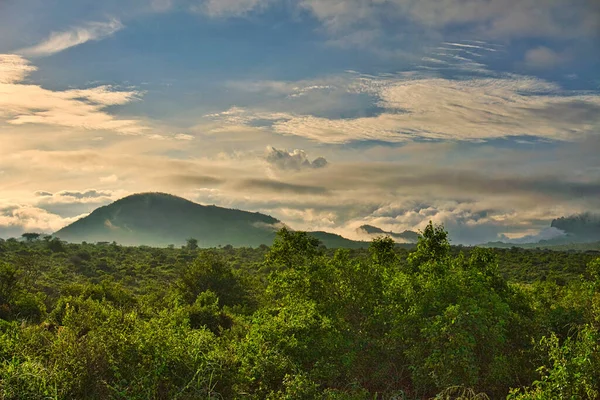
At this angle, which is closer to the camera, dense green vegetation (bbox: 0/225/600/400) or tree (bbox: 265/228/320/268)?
dense green vegetation (bbox: 0/225/600/400)

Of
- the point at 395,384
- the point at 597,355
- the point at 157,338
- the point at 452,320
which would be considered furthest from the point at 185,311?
the point at 597,355

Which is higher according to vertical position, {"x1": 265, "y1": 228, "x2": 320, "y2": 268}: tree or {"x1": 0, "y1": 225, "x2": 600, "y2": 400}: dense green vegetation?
{"x1": 265, "y1": 228, "x2": 320, "y2": 268}: tree

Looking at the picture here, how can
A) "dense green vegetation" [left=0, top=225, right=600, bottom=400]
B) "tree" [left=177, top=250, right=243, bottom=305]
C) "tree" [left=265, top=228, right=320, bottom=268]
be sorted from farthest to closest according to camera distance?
1. "tree" [left=177, top=250, right=243, bottom=305]
2. "tree" [left=265, top=228, right=320, bottom=268]
3. "dense green vegetation" [left=0, top=225, right=600, bottom=400]

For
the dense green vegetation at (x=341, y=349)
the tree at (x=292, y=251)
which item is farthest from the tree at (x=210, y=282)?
the dense green vegetation at (x=341, y=349)

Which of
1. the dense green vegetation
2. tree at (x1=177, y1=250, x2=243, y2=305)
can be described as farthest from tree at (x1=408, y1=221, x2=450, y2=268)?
tree at (x1=177, y1=250, x2=243, y2=305)

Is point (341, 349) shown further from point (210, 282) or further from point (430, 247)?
point (210, 282)

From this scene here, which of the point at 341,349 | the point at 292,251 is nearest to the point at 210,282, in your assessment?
the point at 292,251

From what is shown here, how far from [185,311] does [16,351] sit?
58.8 feet

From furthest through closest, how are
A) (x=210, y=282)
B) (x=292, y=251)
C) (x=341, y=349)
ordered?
1. (x=210, y=282)
2. (x=292, y=251)
3. (x=341, y=349)

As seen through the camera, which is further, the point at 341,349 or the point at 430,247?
the point at 430,247

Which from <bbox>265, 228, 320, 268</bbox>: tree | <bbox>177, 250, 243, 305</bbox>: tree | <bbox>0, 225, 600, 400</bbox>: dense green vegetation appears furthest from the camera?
<bbox>177, 250, 243, 305</bbox>: tree

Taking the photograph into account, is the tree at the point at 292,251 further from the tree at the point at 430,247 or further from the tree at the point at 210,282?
the tree at the point at 210,282

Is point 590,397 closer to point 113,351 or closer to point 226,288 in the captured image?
point 113,351

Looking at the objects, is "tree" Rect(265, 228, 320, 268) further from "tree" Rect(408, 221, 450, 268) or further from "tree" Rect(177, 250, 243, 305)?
"tree" Rect(177, 250, 243, 305)
